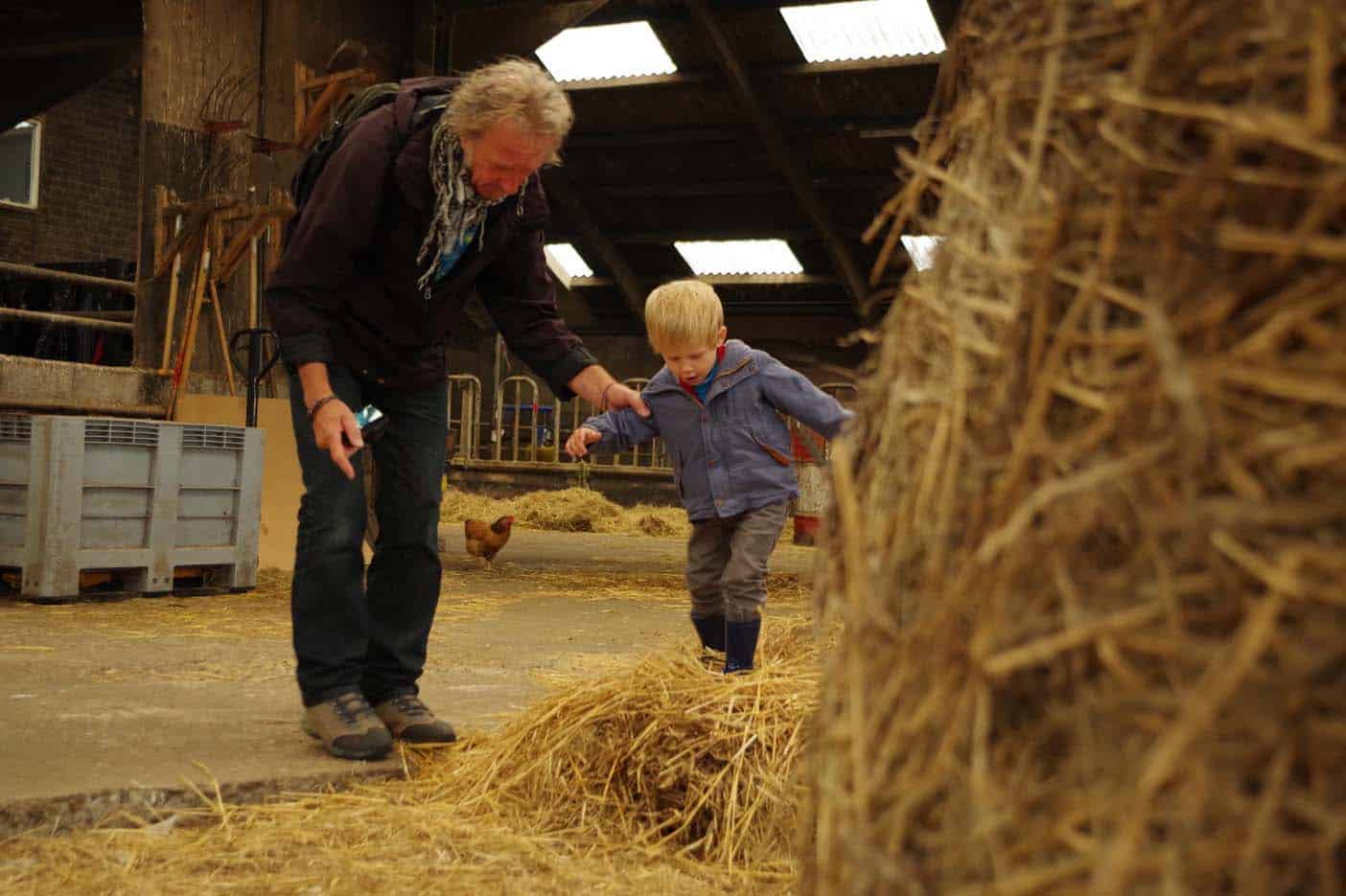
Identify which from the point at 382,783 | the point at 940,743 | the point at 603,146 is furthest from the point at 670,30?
the point at 940,743

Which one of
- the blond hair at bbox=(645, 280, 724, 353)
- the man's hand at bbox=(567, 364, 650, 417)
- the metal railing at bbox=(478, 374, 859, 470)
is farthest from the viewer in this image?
the metal railing at bbox=(478, 374, 859, 470)

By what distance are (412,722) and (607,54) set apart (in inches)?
451

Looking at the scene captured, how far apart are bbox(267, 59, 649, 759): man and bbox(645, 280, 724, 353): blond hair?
27 cm

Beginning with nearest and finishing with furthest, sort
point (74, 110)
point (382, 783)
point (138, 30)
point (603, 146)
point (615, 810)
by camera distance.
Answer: point (615, 810)
point (382, 783)
point (138, 30)
point (603, 146)
point (74, 110)

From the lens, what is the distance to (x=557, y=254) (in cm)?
1806

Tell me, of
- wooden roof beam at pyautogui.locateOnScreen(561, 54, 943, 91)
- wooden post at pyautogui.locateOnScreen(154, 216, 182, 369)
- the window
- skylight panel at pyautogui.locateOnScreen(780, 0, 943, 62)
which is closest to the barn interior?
wooden post at pyautogui.locateOnScreen(154, 216, 182, 369)

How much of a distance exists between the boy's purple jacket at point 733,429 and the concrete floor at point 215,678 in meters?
0.53

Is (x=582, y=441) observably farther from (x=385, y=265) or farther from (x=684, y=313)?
(x=385, y=265)

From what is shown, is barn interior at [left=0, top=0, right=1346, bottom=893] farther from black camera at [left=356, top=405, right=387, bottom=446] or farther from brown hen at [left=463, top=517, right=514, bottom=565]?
brown hen at [left=463, top=517, right=514, bottom=565]

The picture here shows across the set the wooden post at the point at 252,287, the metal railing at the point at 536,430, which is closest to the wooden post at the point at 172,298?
the wooden post at the point at 252,287

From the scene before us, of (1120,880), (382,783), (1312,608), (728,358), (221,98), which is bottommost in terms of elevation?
(382,783)

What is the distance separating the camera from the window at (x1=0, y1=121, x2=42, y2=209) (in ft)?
57.2

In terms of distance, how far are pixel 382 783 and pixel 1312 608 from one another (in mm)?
2415

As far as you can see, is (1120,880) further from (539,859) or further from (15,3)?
(15,3)
